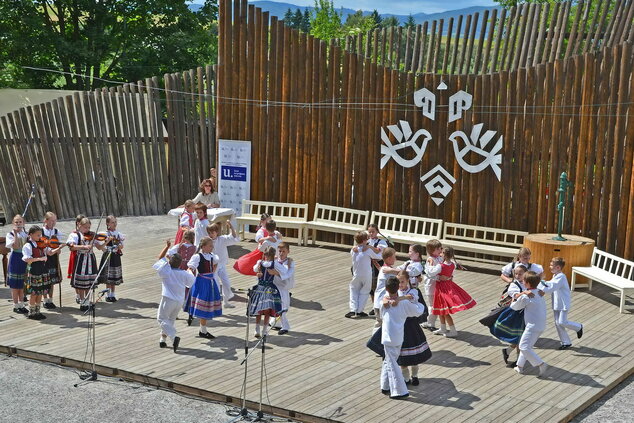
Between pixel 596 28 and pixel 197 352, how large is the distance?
1106 cm

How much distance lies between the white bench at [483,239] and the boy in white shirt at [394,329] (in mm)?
6609

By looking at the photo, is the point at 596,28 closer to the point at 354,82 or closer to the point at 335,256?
the point at 354,82

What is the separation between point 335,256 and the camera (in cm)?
1734

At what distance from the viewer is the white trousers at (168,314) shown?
36.1 feet

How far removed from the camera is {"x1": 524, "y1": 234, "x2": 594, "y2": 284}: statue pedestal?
14602 mm

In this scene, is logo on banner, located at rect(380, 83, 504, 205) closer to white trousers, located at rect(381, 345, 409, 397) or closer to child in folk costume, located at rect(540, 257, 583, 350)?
child in folk costume, located at rect(540, 257, 583, 350)

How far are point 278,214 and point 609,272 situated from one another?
7357 millimetres

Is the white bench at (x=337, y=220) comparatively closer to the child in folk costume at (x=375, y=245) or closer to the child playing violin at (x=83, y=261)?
the child in folk costume at (x=375, y=245)

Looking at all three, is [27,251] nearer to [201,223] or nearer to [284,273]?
[201,223]

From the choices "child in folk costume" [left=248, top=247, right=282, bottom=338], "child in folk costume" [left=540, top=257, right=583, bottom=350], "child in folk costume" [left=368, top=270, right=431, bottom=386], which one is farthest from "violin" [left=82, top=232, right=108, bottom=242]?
"child in folk costume" [left=540, top=257, right=583, bottom=350]

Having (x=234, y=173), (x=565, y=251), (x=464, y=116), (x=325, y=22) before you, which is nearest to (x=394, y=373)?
(x=565, y=251)

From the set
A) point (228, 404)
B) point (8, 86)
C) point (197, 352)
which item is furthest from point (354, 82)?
point (8, 86)

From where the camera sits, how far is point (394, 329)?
9.55 meters

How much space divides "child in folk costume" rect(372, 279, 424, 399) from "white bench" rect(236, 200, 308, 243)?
8478 millimetres
